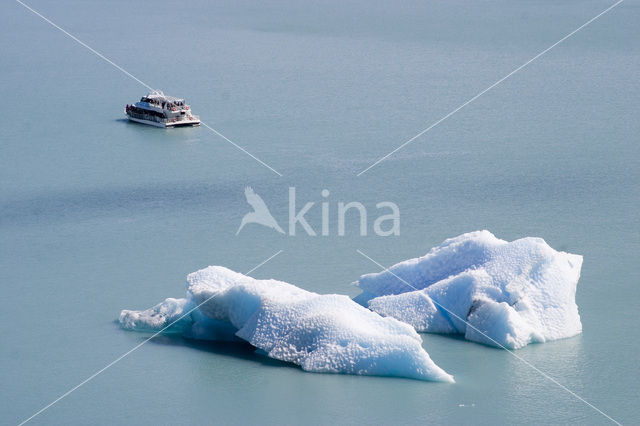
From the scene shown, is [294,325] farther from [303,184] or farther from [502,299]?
[303,184]

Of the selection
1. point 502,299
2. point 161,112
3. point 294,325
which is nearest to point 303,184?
point 161,112

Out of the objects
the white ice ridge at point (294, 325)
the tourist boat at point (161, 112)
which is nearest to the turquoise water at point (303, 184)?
the white ice ridge at point (294, 325)

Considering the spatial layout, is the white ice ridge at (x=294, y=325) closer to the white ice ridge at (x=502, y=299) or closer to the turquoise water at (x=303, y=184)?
the turquoise water at (x=303, y=184)

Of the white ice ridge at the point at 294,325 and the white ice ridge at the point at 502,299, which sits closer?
the white ice ridge at the point at 294,325

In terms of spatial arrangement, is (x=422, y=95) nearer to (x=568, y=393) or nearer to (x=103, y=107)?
(x=103, y=107)

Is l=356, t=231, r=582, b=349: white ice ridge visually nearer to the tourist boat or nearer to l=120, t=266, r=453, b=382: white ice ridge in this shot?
l=120, t=266, r=453, b=382: white ice ridge

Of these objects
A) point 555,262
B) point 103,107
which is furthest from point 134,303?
point 103,107
